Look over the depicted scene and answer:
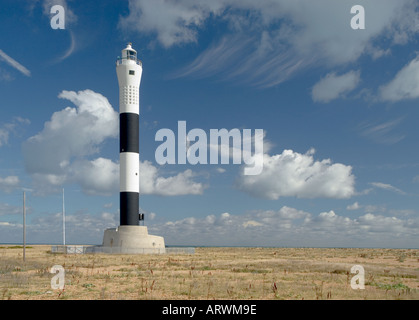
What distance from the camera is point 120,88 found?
212 ft

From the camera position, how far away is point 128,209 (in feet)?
204

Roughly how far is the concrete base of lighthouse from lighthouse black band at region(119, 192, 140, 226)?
93cm

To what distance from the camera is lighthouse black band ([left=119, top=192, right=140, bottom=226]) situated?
6206 centimetres

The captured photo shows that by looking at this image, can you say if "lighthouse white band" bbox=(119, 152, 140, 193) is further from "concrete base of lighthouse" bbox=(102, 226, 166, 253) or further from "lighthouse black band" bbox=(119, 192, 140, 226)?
"concrete base of lighthouse" bbox=(102, 226, 166, 253)

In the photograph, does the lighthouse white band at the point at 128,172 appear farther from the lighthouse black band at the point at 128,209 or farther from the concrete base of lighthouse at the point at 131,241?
the concrete base of lighthouse at the point at 131,241

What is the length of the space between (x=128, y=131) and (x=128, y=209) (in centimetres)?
1214

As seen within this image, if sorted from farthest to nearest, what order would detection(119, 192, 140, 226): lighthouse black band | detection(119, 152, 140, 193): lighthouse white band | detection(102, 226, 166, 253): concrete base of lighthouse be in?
detection(119, 152, 140, 193): lighthouse white band
detection(119, 192, 140, 226): lighthouse black band
detection(102, 226, 166, 253): concrete base of lighthouse

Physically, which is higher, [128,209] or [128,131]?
[128,131]

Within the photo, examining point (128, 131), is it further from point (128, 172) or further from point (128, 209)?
point (128, 209)

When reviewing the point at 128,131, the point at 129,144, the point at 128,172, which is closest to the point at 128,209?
the point at 128,172

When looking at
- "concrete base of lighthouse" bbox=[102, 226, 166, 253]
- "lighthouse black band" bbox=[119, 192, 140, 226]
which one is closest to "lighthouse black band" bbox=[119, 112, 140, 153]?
"lighthouse black band" bbox=[119, 192, 140, 226]

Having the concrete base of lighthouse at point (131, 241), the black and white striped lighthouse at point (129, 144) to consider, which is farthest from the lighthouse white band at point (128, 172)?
the concrete base of lighthouse at point (131, 241)
